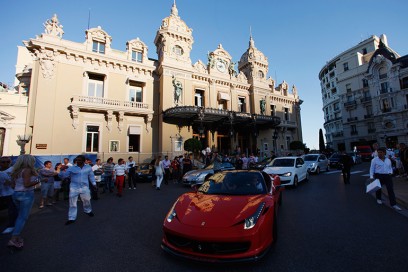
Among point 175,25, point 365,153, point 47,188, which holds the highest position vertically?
point 175,25

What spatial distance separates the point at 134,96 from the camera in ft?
68.6

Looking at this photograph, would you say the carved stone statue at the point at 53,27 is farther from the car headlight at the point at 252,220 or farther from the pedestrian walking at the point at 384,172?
the pedestrian walking at the point at 384,172

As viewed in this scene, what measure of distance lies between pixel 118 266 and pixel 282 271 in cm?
241

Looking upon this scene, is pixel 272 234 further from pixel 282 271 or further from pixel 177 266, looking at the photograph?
pixel 177 266

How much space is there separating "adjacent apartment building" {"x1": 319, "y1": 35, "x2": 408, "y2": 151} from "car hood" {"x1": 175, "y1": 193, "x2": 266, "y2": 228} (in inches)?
1736

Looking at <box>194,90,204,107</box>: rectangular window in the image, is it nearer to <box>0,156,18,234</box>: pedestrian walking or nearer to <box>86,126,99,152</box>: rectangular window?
<box>86,126,99,152</box>: rectangular window

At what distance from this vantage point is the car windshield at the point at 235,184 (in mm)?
4047

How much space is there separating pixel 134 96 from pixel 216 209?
788 inches

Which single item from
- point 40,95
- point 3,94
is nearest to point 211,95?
point 40,95

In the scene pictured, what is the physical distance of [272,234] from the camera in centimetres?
332

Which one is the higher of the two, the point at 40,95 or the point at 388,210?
the point at 40,95

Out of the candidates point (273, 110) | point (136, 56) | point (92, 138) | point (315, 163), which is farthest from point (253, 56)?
point (92, 138)

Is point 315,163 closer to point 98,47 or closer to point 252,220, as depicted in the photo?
point 252,220

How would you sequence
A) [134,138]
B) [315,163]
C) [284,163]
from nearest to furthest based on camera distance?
1. [284,163]
2. [315,163]
3. [134,138]
